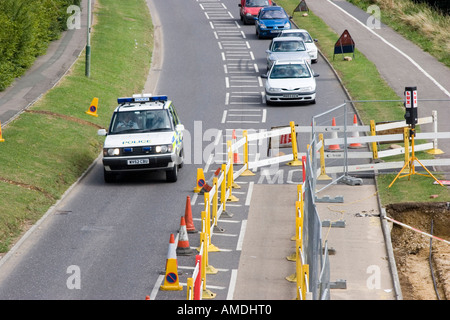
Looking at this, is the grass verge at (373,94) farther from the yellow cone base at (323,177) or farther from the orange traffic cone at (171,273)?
the orange traffic cone at (171,273)

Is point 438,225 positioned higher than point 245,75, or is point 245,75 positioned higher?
point 438,225

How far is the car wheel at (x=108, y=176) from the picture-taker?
2364 cm

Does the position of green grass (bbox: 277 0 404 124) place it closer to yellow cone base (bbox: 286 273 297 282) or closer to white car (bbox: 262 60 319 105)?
white car (bbox: 262 60 319 105)

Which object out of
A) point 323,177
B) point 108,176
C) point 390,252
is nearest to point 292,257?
point 390,252

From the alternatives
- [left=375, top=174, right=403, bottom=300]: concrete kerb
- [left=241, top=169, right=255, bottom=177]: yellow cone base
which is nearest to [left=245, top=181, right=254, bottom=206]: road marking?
[left=241, top=169, right=255, bottom=177]: yellow cone base

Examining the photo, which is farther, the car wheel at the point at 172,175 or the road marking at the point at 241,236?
the car wheel at the point at 172,175

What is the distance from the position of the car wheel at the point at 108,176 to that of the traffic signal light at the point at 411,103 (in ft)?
25.7

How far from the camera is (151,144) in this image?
2327cm

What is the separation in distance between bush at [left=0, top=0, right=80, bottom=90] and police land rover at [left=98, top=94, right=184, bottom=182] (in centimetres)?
1054

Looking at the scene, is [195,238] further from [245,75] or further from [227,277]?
[245,75]

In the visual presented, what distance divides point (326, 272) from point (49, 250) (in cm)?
820

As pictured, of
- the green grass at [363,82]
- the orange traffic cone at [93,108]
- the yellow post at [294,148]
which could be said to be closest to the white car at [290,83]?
the green grass at [363,82]

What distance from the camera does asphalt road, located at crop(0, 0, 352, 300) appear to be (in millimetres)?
16391
